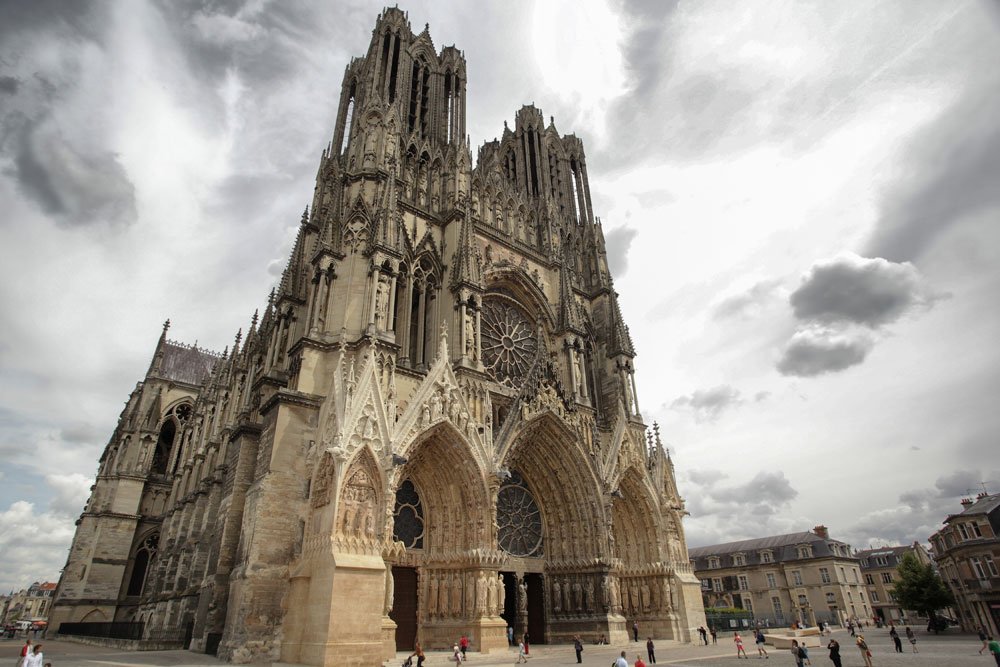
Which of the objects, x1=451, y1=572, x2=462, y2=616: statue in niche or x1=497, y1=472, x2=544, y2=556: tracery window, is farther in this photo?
x1=497, y1=472, x2=544, y2=556: tracery window

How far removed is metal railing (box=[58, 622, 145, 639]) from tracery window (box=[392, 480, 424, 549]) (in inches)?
418

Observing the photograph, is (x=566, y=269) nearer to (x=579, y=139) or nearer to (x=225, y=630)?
(x=579, y=139)

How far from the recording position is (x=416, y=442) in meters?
15.4

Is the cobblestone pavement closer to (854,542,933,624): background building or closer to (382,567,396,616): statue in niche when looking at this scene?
(382,567,396,616): statue in niche

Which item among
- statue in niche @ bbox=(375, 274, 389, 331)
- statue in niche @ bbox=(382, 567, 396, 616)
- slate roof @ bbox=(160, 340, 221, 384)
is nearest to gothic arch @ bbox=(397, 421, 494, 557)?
statue in niche @ bbox=(382, 567, 396, 616)

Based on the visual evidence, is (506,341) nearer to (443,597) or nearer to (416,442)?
(416,442)

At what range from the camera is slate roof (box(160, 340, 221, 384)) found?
40737mm

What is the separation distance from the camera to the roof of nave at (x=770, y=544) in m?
44.2

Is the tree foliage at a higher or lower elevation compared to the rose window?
lower

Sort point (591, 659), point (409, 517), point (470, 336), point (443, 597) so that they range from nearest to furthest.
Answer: point (591, 659), point (443, 597), point (409, 517), point (470, 336)

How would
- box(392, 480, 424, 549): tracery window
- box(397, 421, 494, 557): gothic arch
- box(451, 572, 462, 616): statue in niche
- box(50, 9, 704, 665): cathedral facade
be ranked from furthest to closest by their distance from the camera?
box(392, 480, 424, 549): tracery window, box(397, 421, 494, 557): gothic arch, box(451, 572, 462, 616): statue in niche, box(50, 9, 704, 665): cathedral facade

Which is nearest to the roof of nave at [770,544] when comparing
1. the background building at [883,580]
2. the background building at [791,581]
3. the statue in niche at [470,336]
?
the background building at [791,581]

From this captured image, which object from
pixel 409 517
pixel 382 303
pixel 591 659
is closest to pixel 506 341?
pixel 382 303

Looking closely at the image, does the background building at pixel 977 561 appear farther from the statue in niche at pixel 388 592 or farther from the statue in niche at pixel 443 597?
the statue in niche at pixel 388 592
